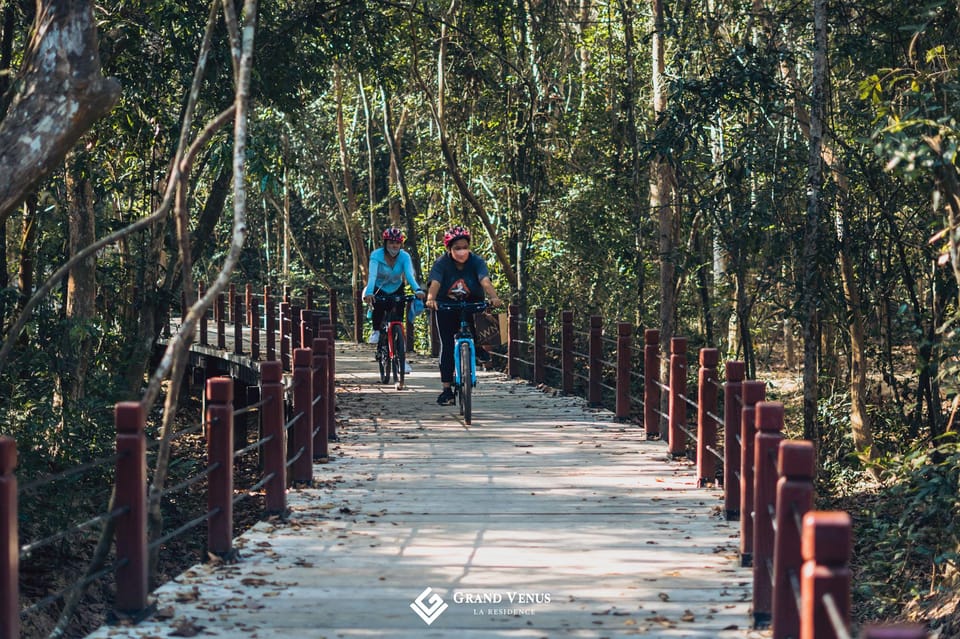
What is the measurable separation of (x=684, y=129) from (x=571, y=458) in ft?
13.0

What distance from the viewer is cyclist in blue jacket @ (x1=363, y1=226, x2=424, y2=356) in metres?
14.7

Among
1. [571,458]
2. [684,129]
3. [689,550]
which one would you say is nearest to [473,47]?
[684,129]

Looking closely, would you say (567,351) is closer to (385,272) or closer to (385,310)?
(385,310)

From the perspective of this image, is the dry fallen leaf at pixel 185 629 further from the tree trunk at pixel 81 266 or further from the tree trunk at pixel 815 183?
the tree trunk at pixel 81 266

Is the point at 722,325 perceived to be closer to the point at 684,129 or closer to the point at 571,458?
the point at 684,129

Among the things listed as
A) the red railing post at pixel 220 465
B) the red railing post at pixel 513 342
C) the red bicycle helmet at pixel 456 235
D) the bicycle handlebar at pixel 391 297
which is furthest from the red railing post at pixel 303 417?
the red railing post at pixel 513 342

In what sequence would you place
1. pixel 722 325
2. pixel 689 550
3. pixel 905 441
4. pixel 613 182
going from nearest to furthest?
pixel 689 550 → pixel 905 441 → pixel 613 182 → pixel 722 325

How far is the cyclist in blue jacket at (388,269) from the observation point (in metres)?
14.7

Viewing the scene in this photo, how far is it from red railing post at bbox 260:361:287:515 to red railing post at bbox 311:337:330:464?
2056 millimetres

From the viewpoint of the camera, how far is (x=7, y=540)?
4.70 meters

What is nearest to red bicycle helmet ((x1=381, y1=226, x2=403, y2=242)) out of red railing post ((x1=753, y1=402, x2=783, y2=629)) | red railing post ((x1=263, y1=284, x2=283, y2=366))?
red railing post ((x1=263, y1=284, x2=283, y2=366))

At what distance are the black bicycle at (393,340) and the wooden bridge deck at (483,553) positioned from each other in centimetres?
341

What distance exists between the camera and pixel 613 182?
73.3 feet

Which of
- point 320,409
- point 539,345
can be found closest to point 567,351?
point 539,345
